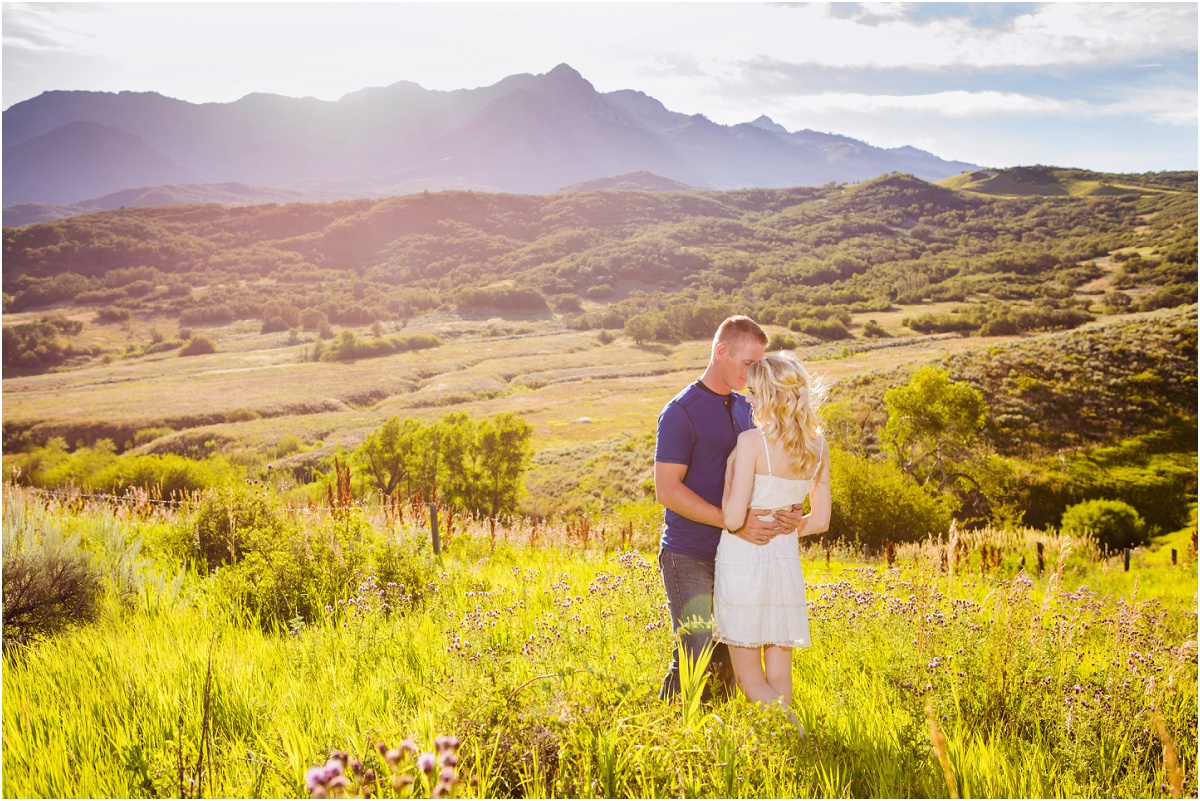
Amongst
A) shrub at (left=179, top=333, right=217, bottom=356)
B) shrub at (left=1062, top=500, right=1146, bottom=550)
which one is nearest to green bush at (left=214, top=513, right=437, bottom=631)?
shrub at (left=1062, top=500, right=1146, bottom=550)

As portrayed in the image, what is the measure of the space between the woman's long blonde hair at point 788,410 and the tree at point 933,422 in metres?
23.2

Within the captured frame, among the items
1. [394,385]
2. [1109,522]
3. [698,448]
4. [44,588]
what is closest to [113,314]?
[394,385]

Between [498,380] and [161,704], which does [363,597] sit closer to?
[161,704]

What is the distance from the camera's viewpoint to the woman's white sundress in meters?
3.18

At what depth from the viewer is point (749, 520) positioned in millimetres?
3229

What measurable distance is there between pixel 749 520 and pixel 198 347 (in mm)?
131784

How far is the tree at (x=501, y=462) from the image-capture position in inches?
1244

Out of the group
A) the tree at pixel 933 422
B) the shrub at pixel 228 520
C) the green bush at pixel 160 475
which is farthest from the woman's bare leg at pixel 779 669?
the green bush at pixel 160 475

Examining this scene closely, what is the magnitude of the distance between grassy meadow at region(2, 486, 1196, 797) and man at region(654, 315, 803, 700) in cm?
32

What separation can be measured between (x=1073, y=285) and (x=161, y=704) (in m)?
150

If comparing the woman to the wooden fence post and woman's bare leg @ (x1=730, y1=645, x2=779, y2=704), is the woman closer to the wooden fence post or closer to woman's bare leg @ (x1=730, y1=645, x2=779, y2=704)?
woman's bare leg @ (x1=730, y1=645, x2=779, y2=704)

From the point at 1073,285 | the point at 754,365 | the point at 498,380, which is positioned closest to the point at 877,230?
the point at 1073,285

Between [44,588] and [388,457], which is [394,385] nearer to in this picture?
[388,457]

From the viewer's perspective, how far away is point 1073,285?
399 feet
